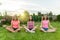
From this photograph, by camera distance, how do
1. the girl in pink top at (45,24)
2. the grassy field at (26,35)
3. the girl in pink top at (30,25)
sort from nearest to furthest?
the grassy field at (26,35) < the girl in pink top at (30,25) < the girl in pink top at (45,24)

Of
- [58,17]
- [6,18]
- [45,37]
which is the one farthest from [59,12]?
[6,18]

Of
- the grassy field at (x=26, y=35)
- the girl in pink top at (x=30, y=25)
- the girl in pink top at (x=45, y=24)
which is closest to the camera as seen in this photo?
the grassy field at (x=26, y=35)

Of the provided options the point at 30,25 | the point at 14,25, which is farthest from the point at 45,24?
the point at 14,25

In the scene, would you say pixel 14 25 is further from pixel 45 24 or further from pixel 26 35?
pixel 45 24

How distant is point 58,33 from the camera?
539cm

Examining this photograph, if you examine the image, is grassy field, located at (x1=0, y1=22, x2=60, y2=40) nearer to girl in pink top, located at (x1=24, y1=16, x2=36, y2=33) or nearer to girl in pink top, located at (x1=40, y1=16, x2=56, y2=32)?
girl in pink top, located at (x1=24, y1=16, x2=36, y2=33)

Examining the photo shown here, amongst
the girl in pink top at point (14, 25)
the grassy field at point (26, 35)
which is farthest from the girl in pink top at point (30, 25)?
the girl in pink top at point (14, 25)

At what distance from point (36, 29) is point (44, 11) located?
52 centimetres

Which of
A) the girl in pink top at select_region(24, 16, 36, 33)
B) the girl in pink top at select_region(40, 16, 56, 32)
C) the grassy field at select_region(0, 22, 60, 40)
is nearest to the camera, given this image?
the grassy field at select_region(0, 22, 60, 40)

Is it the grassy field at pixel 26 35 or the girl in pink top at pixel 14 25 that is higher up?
the girl in pink top at pixel 14 25

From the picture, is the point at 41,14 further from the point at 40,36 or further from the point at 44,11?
the point at 40,36

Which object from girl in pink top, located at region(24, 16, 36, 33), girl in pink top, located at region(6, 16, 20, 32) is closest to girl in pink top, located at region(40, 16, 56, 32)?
girl in pink top, located at region(24, 16, 36, 33)

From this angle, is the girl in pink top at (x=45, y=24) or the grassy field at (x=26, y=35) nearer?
the grassy field at (x=26, y=35)

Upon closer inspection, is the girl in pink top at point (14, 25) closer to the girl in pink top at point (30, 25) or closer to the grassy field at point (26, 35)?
the grassy field at point (26, 35)
